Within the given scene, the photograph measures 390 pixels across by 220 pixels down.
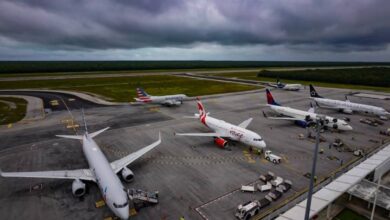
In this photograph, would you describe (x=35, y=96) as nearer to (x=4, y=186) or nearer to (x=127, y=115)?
(x=127, y=115)

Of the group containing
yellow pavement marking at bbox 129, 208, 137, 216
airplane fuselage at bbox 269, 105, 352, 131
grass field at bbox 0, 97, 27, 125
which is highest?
airplane fuselage at bbox 269, 105, 352, 131

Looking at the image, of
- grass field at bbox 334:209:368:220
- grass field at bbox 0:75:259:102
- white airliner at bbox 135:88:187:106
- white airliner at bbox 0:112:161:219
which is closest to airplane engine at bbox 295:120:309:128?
grass field at bbox 334:209:368:220

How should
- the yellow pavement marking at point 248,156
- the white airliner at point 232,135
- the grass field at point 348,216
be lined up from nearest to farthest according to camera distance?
1. the grass field at point 348,216
2. the yellow pavement marking at point 248,156
3. the white airliner at point 232,135

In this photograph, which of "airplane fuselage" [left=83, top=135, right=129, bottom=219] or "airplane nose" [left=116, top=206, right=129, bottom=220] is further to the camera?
"airplane fuselage" [left=83, top=135, right=129, bottom=219]

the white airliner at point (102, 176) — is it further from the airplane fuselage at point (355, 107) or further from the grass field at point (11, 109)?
the airplane fuselage at point (355, 107)

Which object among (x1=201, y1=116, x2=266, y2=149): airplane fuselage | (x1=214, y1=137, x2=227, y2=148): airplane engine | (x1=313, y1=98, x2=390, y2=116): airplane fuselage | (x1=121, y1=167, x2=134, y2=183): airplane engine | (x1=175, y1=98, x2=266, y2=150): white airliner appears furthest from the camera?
(x1=313, y1=98, x2=390, y2=116): airplane fuselage

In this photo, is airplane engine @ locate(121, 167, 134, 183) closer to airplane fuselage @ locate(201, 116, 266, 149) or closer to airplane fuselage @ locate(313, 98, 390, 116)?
airplane fuselage @ locate(201, 116, 266, 149)

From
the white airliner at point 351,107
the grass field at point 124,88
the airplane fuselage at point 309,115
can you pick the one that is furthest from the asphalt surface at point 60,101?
the white airliner at point 351,107

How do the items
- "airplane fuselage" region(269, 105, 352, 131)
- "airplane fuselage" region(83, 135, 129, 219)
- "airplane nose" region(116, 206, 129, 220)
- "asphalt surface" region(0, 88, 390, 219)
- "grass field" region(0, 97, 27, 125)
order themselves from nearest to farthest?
"airplane nose" region(116, 206, 129, 220) → "airplane fuselage" region(83, 135, 129, 219) → "asphalt surface" region(0, 88, 390, 219) → "airplane fuselage" region(269, 105, 352, 131) → "grass field" region(0, 97, 27, 125)
